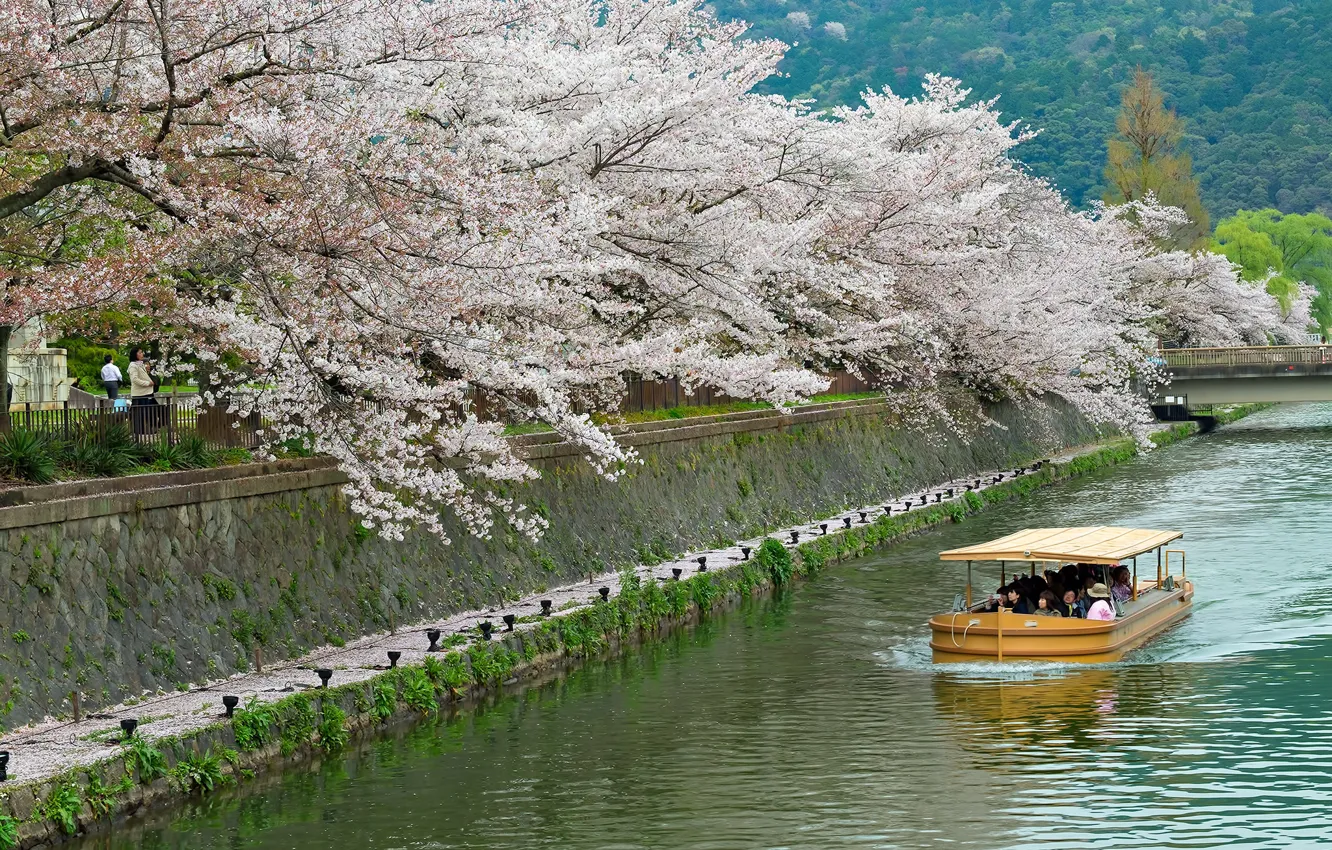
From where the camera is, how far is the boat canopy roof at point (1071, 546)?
21.8 metres

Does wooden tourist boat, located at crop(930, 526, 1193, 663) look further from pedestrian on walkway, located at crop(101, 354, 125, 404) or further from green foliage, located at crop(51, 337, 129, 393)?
green foliage, located at crop(51, 337, 129, 393)

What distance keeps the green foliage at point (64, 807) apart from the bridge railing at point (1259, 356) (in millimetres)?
57654

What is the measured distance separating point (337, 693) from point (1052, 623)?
400 inches

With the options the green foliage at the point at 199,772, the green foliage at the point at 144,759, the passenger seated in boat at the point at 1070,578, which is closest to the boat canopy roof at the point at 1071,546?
the passenger seated in boat at the point at 1070,578

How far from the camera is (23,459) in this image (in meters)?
16.0

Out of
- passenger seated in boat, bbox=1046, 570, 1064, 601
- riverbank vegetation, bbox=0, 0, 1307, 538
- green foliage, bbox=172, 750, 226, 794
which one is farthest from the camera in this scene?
passenger seated in boat, bbox=1046, 570, 1064, 601

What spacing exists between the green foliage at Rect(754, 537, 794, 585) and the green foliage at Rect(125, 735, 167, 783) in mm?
14656

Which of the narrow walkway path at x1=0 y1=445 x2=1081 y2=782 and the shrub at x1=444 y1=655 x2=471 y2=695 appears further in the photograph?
the shrub at x1=444 y1=655 x2=471 y2=695

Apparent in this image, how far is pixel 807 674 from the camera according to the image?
20438mm

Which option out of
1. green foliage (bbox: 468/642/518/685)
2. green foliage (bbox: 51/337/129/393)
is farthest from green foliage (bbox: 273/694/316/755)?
green foliage (bbox: 51/337/129/393)

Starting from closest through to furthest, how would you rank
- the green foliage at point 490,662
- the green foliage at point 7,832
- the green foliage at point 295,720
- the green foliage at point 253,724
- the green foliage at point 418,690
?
the green foliage at point 7,832 < the green foliage at point 253,724 < the green foliage at point 295,720 < the green foliage at point 418,690 < the green foliage at point 490,662

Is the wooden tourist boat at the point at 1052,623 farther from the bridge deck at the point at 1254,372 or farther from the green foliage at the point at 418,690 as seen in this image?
the bridge deck at the point at 1254,372

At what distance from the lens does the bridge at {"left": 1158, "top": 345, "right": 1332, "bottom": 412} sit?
61906 mm

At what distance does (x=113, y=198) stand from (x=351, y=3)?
513 centimetres
